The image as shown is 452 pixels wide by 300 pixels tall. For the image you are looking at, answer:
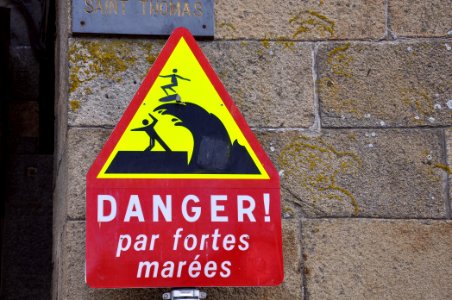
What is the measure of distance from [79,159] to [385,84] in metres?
1.16

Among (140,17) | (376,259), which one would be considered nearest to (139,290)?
(376,259)

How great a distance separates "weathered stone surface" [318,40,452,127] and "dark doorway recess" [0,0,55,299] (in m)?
1.61

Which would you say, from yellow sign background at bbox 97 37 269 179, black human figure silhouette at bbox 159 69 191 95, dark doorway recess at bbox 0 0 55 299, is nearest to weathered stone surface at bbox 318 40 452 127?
yellow sign background at bbox 97 37 269 179

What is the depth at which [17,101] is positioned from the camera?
14.9 feet

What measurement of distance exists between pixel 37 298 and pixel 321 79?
199 cm

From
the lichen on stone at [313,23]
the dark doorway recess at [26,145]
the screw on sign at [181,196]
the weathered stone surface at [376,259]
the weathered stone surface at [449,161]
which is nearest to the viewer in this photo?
the screw on sign at [181,196]

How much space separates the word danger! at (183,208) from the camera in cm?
245

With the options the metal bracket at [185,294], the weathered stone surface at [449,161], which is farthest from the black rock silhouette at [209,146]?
the weathered stone surface at [449,161]

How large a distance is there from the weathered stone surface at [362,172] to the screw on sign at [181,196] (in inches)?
17.0

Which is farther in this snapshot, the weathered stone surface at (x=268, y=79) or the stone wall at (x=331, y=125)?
the weathered stone surface at (x=268, y=79)

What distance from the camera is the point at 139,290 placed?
275 cm

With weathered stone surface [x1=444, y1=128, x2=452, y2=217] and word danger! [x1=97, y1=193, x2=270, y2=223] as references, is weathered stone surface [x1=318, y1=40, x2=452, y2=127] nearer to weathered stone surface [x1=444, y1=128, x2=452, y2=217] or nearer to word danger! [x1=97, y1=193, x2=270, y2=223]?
weathered stone surface [x1=444, y1=128, x2=452, y2=217]

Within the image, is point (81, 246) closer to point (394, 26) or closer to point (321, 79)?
point (321, 79)

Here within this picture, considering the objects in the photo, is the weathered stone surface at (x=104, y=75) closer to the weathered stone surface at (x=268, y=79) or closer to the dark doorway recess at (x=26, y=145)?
the weathered stone surface at (x=268, y=79)
